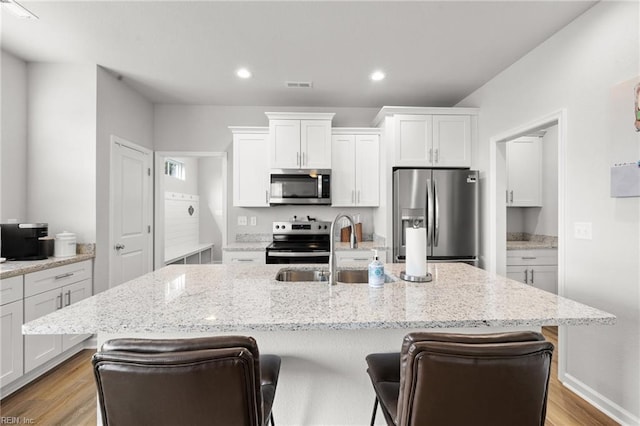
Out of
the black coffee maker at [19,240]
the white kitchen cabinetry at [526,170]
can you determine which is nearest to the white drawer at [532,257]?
the white kitchen cabinetry at [526,170]

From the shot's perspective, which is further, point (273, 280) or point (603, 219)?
point (603, 219)

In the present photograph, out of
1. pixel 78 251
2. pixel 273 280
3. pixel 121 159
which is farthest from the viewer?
pixel 121 159

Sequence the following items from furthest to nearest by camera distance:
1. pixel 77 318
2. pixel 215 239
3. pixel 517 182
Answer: pixel 215 239 < pixel 517 182 < pixel 77 318

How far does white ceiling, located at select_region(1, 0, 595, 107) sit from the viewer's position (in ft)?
6.97

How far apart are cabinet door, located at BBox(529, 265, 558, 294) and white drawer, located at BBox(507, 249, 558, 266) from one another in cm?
5

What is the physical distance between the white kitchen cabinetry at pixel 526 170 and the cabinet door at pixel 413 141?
1.13 metres

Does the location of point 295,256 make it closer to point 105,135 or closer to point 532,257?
point 105,135

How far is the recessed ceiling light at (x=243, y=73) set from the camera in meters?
3.04

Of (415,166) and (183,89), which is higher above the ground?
(183,89)

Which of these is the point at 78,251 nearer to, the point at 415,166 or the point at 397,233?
the point at 397,233

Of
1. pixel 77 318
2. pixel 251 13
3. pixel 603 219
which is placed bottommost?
pixel 77 318

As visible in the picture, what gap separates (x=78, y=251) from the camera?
9.48ft

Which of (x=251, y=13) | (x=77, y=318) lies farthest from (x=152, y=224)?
(x=77, y=318)

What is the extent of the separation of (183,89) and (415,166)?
108 inches
